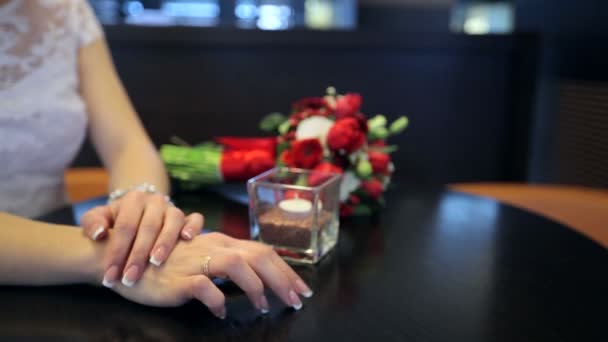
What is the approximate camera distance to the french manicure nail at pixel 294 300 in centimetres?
68

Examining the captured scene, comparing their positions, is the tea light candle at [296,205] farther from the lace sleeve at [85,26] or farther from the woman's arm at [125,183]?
the lace sleeve at [85,26]

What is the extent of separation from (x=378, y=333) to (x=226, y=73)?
5.53 feet

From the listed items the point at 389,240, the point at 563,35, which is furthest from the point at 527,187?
the point at 563,35

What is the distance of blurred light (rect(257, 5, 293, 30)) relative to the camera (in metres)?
5.85

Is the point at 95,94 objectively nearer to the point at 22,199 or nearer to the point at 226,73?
the point at 22,199

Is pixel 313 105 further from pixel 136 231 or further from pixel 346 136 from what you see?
pixel 136 231

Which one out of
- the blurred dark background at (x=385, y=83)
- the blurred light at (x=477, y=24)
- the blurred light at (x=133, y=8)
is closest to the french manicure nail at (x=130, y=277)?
the blurred dark background at (x=385, y=83)

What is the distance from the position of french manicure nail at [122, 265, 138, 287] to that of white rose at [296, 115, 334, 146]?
48cm

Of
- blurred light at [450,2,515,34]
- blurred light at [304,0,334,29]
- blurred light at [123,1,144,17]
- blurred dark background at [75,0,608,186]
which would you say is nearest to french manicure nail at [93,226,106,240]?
blurred dark background at [75,0,608,186]

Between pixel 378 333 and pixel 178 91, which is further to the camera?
pixel 178 91

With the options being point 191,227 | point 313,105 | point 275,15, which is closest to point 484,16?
point 275,15

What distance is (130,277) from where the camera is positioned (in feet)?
2.26

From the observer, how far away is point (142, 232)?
73cm

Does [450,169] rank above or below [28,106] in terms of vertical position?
below
